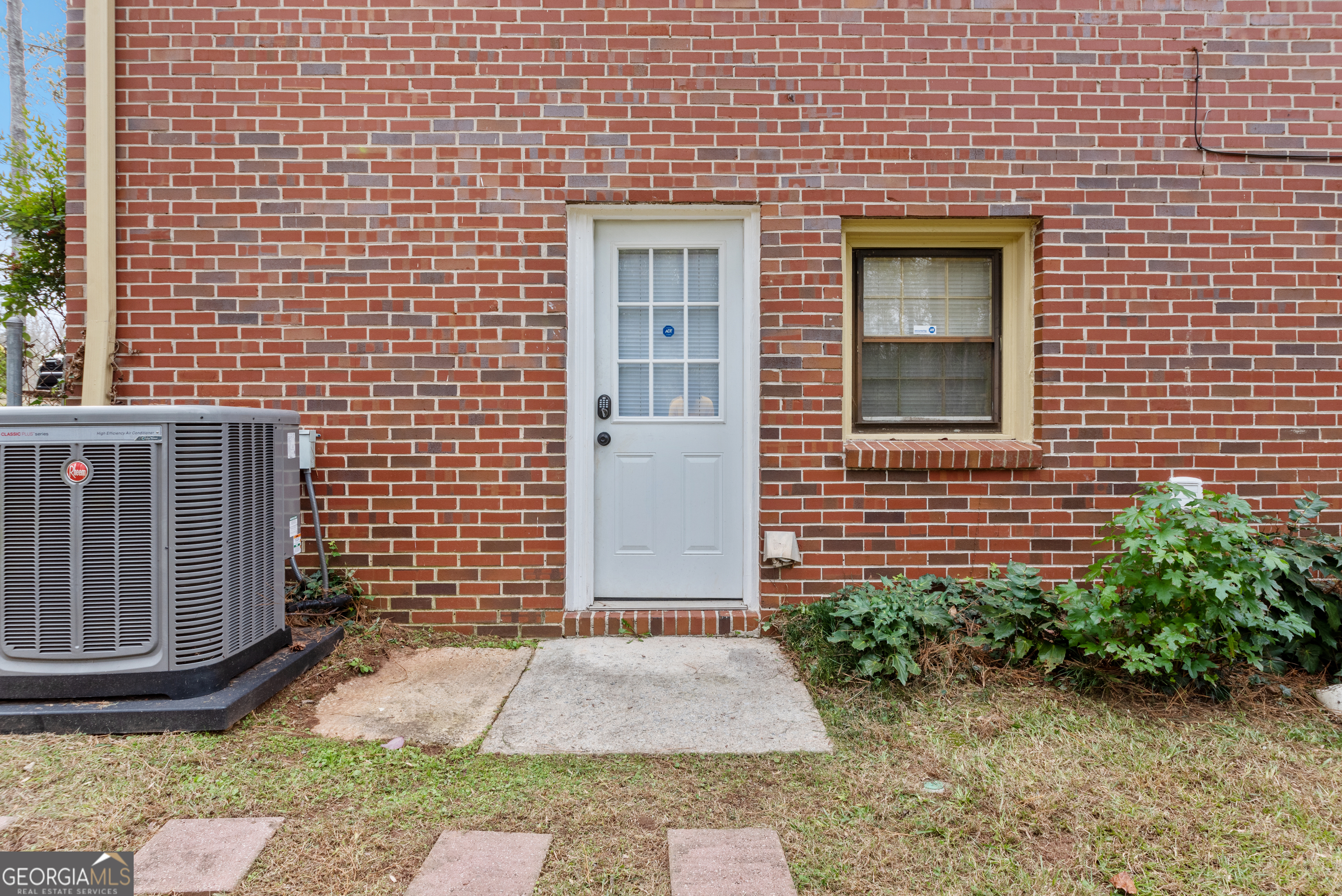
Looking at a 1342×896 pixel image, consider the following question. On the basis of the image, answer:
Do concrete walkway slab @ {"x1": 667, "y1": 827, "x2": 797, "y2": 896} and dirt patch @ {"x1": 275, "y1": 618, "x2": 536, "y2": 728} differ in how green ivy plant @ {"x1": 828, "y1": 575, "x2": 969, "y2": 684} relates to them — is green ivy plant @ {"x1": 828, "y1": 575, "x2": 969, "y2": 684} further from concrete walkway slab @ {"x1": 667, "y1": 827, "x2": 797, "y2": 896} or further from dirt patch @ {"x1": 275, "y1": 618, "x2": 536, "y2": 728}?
dirt patch @ {"x1": 275, "y1": 618, "x2": 536, "y2": 728}

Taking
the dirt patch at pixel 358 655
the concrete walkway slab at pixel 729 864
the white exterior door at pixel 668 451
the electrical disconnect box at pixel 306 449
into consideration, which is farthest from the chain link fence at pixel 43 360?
the concrete walkway slab at pixel 729 864

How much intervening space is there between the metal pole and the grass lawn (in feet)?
6.44

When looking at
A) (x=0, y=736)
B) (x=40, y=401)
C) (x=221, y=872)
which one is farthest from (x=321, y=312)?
(x=221, y=872)

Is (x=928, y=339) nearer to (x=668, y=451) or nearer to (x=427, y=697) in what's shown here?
(x=668, y=451)

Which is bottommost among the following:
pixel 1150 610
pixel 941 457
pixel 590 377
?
pixel 1150 610

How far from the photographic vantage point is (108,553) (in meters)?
2.76

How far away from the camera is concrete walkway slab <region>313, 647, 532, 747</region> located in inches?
115

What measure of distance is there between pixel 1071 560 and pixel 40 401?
607 cm

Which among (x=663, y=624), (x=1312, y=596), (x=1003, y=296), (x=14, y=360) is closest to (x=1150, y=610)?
(x=1312, y=596)

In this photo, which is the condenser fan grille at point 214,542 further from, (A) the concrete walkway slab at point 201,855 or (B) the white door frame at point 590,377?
(B) the white door frame at point 590,377

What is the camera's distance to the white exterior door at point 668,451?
165 inches

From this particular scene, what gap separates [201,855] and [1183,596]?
369cm

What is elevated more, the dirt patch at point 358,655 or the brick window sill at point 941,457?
the brick window sill at point 941,457

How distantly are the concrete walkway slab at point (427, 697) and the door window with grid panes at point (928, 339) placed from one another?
2.49 metres
